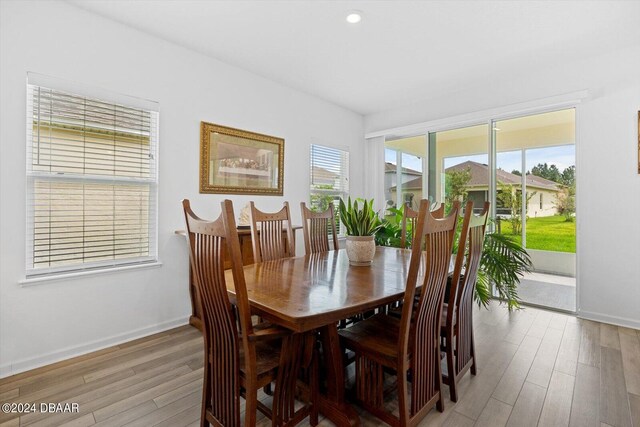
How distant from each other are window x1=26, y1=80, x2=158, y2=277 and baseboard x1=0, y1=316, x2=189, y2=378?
601 millimetres

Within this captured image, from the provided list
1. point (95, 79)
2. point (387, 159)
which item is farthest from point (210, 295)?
point (387, 159)

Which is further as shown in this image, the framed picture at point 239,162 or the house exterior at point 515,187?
the house exterior at point 515,187

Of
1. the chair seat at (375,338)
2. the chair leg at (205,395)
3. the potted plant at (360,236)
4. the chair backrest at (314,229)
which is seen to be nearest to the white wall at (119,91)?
the chair backrest at (314,229)

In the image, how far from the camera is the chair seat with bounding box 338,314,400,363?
5.16ft

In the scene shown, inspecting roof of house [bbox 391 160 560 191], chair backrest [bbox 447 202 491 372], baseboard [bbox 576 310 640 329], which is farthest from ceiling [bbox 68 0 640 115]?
baseboard [bbox 576 310 640 329]

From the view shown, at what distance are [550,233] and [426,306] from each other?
3.03m

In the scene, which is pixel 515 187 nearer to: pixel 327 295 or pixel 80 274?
pixel 327 295

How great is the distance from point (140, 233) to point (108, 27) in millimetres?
1732

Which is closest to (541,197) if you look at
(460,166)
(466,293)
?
(460,166)

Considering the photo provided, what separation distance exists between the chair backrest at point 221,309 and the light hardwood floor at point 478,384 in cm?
46

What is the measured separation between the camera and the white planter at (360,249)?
216cm

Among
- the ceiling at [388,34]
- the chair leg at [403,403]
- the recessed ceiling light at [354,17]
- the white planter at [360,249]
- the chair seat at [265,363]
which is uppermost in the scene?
the ceiling at [388,34]

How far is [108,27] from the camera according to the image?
2.60 meters

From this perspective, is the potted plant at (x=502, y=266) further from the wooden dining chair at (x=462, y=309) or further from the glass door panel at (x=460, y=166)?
the wooden dining chair at (x=462, y=309)
